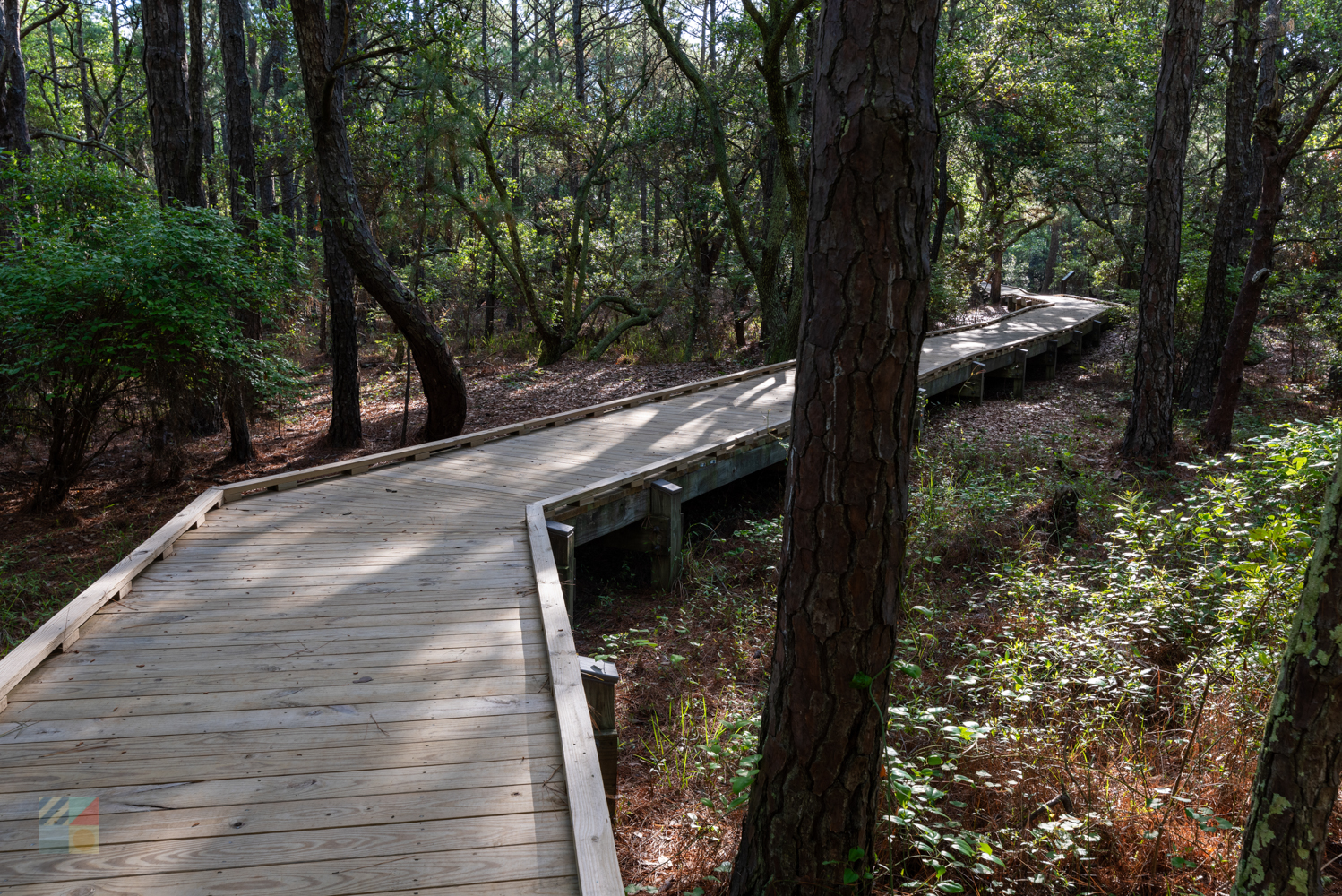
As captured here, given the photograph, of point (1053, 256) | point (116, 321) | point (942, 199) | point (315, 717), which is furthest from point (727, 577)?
point (1053, 256)

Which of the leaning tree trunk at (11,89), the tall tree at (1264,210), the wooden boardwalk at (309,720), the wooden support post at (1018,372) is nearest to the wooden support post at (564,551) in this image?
the wooden boardwalk at (309,720)

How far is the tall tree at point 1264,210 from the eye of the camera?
8.06 m

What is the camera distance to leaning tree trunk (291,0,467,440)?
365 inches

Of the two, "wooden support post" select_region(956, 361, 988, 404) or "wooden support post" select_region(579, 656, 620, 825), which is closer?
"wooden support post" select_region(579, 656, 620, 825)

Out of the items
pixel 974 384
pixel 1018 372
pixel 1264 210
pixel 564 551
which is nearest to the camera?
pixel 564 551

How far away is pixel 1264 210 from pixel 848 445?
8799 mm

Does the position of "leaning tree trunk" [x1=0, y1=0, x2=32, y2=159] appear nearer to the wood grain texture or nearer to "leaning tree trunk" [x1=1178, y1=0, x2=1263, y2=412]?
the wood grain texture

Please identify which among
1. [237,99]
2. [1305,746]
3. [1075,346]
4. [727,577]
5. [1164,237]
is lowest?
[727,577]

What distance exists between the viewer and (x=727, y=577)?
7230mm

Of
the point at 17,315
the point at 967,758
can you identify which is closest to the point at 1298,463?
the point at 967,758

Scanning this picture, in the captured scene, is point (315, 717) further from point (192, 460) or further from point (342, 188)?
point (192, 460)

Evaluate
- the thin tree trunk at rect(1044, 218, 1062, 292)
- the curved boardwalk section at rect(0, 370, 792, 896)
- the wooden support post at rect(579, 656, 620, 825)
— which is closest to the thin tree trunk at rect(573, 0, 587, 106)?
the curved boardwalk section at rect(0, 370, 792, 896)

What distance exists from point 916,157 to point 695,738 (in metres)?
3.39

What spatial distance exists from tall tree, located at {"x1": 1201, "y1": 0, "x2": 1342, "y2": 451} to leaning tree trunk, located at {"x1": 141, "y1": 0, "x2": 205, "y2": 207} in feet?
41.1
